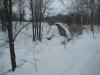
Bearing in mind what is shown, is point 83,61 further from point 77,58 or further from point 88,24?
point 88,24

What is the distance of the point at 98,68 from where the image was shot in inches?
264

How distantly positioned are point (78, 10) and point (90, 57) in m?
21.5

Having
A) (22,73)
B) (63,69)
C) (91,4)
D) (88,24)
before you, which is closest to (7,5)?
(22,73)

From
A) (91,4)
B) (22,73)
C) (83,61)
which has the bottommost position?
(22,73)

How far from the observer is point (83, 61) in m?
7.58

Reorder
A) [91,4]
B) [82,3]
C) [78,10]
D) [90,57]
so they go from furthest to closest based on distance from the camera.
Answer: [82,3]
[91,4]
[78,10]
[90,57]

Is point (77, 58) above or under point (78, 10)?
under

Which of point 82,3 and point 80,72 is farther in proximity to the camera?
point 82,3

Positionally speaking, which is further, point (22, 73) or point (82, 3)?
point (82, 3)

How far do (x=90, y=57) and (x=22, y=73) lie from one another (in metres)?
3.34

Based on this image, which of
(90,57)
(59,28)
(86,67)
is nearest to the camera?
(86,67)

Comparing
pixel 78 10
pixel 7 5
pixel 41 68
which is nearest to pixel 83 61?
pixel 41 68

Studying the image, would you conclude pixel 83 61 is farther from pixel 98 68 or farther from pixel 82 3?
pixel 82 3

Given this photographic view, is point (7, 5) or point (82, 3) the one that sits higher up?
point (82, 3)
